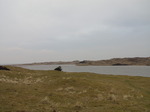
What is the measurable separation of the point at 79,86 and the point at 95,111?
48.3ft

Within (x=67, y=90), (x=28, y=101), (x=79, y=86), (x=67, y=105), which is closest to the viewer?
(x=67, y=105)

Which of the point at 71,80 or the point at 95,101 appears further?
the point at 71,80

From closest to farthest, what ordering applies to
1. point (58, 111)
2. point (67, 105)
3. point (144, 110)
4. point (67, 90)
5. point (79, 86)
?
point (58, 111) < point (144, 110) < point (67, 105) < point (67, 90) < point (79, 86)

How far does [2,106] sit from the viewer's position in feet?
53.5

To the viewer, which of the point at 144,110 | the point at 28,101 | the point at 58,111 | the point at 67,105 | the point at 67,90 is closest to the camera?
the point at 58,111

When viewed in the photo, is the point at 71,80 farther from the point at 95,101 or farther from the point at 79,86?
the point at 95,101

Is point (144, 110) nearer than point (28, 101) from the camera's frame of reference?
Yes

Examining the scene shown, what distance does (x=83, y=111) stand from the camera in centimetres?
1534

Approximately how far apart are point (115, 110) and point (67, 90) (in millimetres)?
11644

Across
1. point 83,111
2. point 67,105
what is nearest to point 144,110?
point 83,111

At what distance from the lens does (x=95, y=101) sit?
19875 millimetres

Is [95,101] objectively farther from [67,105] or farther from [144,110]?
[144,110]

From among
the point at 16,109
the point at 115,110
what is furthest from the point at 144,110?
the point at 16,109

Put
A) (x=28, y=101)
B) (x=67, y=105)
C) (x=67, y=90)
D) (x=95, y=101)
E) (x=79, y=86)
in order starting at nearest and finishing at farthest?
1. (x=67, y=105)
2. (x=28, y=101)
3. (x=95, y=101)
4. (x=67, y=90)
5. (x=79, y=86)
